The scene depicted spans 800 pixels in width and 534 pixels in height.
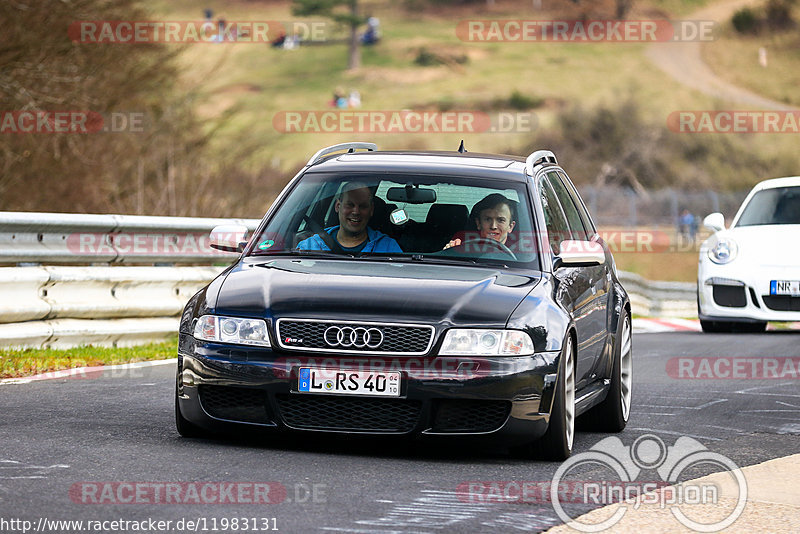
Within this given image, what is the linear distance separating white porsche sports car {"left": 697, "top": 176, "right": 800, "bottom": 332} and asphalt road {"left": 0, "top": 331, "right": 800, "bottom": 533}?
563 centimetres

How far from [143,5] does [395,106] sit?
262 ft

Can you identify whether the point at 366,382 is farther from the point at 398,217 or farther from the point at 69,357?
the point at 69,357

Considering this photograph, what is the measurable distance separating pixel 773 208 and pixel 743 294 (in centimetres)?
138

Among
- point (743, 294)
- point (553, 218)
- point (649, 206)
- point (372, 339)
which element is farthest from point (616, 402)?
point (649, 206)

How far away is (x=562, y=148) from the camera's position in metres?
88.2

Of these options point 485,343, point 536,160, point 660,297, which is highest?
point 536,160

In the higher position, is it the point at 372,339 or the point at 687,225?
the point at 687,225

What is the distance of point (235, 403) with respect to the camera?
697 centimetres

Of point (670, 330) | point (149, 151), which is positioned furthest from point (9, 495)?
point (149, 151)

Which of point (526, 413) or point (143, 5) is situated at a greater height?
point (143, 5)

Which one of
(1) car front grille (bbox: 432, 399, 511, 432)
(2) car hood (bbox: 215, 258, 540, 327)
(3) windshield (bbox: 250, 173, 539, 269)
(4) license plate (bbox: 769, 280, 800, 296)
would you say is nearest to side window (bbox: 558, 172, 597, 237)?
(3) windshield (bbox: 250, 173, 539, 269)

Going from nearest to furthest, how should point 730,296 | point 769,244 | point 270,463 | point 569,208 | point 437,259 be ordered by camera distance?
point 270,463, point 437,259, point 569,208, point 769,244, point 730,296

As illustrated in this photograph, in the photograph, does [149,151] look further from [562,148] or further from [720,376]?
[562,148]

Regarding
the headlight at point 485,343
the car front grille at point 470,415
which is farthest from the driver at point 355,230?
the car front grille at point 470,415
